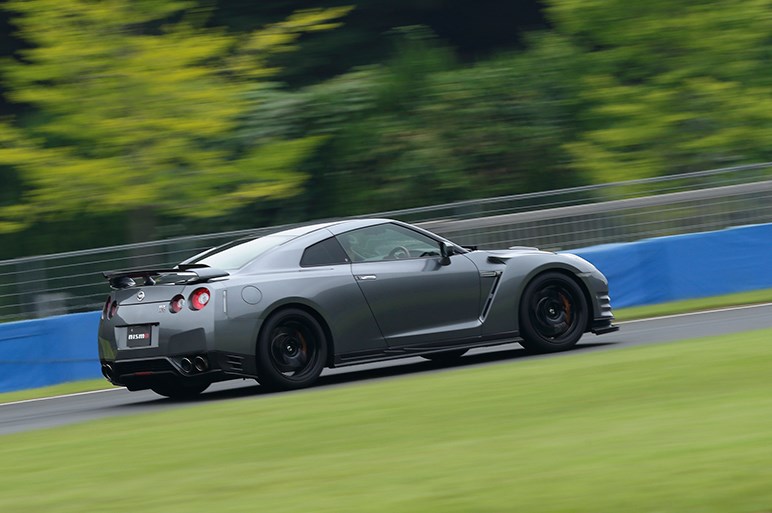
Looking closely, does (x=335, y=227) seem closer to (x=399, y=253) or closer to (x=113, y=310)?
(x=399, y=253)

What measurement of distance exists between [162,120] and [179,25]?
1.69 m

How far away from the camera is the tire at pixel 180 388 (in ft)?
37.7

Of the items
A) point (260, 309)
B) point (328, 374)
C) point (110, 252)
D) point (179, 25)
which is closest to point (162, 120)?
point (179, 25)

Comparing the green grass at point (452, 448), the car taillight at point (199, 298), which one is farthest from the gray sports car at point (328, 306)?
the green grass at point (452, 448)

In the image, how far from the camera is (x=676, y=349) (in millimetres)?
10977

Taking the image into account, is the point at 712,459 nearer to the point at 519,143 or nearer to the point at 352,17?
the point at 519,143

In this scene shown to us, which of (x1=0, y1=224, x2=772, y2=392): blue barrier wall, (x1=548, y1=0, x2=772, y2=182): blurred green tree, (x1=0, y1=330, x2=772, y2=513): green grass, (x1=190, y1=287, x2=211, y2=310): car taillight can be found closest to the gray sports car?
(x1=190, y1=287, x2=211, y2=310): car taillight

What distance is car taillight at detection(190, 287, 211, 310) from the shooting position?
10.5 m

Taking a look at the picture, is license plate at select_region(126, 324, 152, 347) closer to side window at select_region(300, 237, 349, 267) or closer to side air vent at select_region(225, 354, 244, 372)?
side air vent at select_region(225, 354, 244, 372)

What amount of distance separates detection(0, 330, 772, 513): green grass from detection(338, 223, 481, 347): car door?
91 cm

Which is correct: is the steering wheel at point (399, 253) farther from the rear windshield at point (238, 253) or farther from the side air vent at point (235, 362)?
the side air vent at point (235, 362)

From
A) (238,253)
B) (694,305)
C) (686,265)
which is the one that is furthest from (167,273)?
(686,265)

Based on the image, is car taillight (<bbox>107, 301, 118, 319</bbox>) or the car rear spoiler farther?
car taillight (<bbox>107, 301, 118, 319</bbox>)

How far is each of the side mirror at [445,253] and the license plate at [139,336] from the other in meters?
2.68
